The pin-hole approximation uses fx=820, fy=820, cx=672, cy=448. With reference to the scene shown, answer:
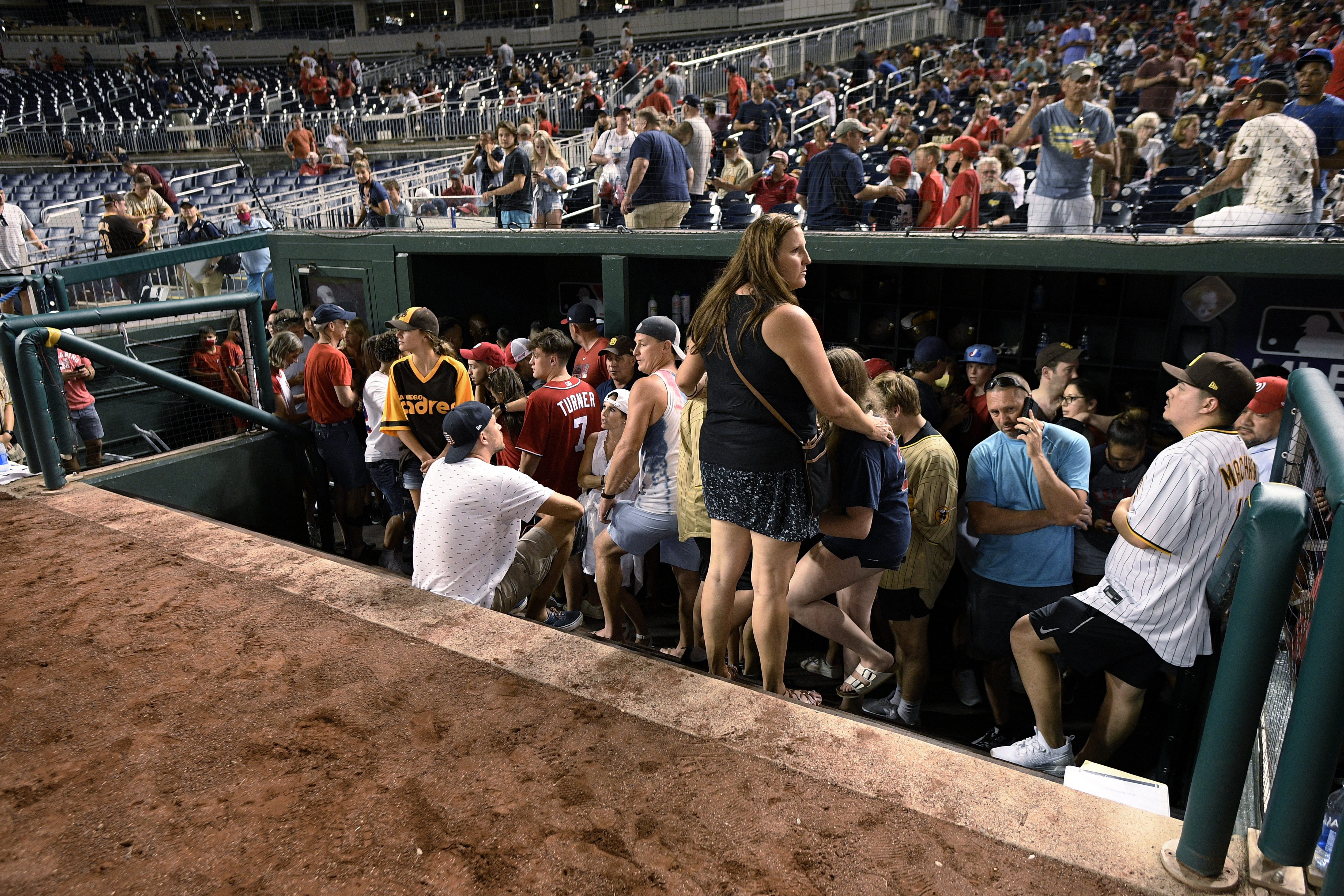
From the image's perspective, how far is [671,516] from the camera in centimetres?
434

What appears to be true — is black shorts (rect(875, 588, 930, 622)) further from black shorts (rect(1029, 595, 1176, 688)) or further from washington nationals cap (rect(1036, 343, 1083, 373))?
washington nationals cap (rect(1036, 343, 1083, 373))

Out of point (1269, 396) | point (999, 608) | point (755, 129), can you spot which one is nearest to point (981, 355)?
point (1269, 396)

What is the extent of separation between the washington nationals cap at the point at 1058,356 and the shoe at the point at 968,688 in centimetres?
197

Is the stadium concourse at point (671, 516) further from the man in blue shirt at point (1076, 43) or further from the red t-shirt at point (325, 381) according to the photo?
the man in blue shirt at point (1076, 43)

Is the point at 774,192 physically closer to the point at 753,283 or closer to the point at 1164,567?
the point at 753,283

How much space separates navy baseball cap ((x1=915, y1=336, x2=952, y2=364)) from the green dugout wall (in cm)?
53

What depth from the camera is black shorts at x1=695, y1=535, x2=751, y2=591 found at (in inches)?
165

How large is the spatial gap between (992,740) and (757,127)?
9192 mm

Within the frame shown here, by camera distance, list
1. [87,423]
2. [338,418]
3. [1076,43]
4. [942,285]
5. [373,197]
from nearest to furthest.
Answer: [87,423], [338,418], [942,285], [373,197], [1076,43]

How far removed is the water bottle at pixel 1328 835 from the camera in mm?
1738

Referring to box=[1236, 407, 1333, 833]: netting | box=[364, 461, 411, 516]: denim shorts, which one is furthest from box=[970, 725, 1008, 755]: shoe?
box=[364, 461, 411, 516]: denim shorts

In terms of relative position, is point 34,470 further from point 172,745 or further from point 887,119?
point 887,119

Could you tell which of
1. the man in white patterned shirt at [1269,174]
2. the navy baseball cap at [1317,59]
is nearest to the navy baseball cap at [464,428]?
the man in white patterned shirt at [1269,174]

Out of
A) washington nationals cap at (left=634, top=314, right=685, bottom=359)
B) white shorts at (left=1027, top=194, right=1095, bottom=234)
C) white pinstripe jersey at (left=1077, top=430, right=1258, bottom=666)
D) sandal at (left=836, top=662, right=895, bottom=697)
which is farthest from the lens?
white shorts at (left=1027, top=194, right=1095, bottom=234)
